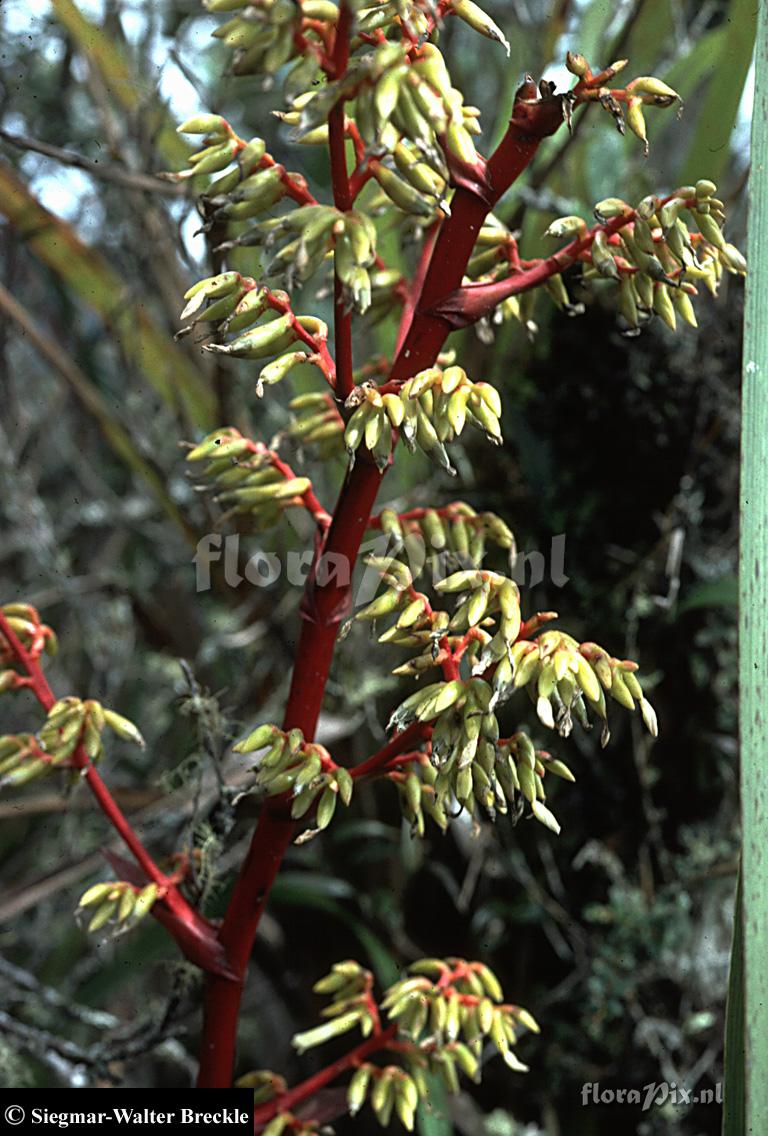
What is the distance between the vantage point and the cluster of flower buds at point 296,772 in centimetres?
54

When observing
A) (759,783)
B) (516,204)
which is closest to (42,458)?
(516,204)

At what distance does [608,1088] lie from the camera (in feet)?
3.15

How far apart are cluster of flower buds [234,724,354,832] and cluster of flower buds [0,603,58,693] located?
0.17m

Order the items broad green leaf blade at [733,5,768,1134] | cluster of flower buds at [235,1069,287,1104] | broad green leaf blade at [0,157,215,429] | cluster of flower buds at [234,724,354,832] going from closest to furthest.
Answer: broad green leaf blade at [733,5,768,1134] → cluster of flower buds at [234,724,354,832] → cluster of flower buds at [235,1069,287,1104] → broad green leaf blade at [0,157,215,429]

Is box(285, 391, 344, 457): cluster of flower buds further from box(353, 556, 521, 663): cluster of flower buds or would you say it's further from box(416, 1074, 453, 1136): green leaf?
box(416, 1074, 453, 1136): green leaf

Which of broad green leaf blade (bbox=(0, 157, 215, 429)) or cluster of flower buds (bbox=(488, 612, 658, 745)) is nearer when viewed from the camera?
cluster of flower buds (bbox=(488, 612, 658, 745))

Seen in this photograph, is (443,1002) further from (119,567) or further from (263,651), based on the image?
(119,567)

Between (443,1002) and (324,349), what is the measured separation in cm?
39

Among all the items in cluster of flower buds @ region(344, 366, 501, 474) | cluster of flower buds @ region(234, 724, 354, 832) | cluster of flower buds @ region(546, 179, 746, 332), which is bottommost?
cluster of flower buds @ region(234, 724, 354, 832)

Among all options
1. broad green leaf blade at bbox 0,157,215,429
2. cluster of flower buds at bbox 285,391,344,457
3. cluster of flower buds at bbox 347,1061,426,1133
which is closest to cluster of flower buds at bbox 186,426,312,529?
cluster of flower buds at bbox 285,391,344,457

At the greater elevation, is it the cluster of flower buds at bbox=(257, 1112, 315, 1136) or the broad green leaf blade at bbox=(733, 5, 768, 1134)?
the broad green leaf blade at bbox=(733, 5, 768, 1134)
